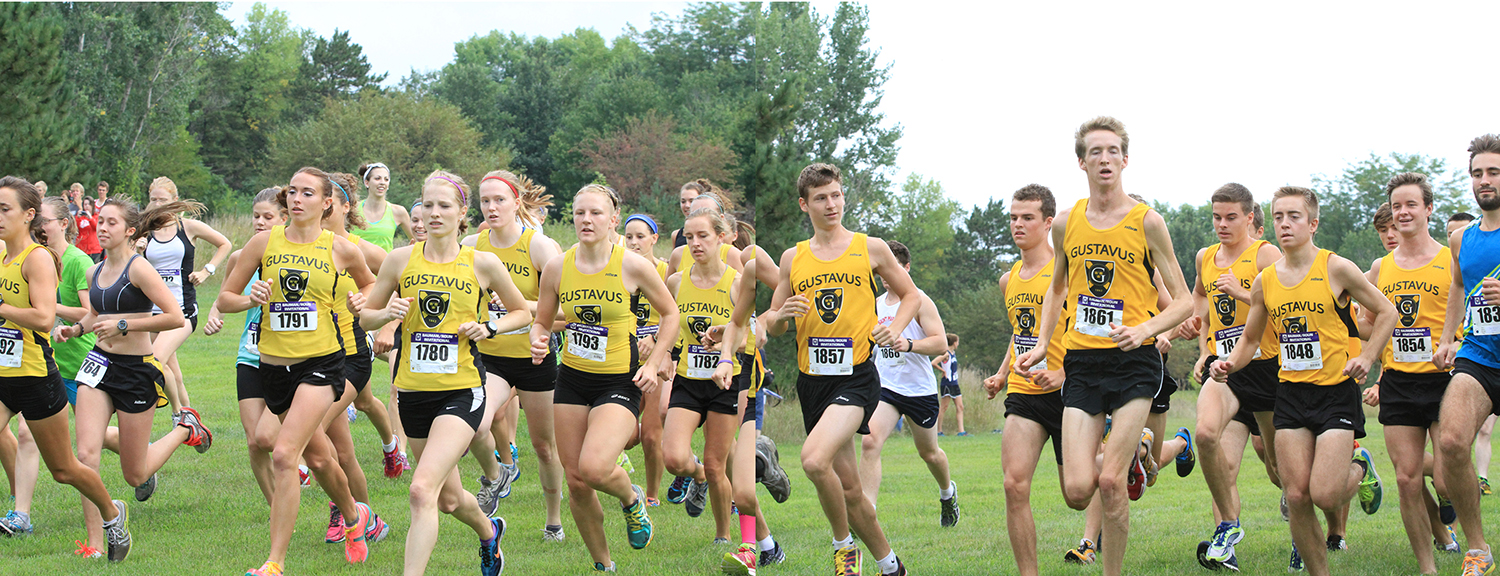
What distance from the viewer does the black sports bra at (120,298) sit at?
7.66 m

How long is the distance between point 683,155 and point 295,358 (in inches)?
1878

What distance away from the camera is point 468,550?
8094 millimetres

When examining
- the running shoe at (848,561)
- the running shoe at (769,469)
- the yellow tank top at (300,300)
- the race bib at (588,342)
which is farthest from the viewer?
the running shoe at (769,469)

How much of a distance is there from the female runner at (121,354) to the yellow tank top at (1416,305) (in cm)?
723

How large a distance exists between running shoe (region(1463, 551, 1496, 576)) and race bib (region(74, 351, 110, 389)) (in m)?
7.95

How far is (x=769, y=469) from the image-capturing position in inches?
342

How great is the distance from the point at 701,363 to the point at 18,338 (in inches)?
158

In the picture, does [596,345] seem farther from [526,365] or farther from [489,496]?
[489,496]

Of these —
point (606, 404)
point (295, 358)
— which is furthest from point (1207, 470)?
point (295, 358)

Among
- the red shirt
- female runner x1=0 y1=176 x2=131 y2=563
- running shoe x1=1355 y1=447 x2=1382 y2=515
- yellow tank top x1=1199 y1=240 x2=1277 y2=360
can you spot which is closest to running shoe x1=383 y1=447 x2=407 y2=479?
female runner x1=0 y1=176 x2=131 y2=563

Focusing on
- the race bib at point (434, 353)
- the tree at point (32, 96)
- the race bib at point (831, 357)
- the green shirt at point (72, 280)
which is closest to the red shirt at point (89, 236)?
the green shirt at point (72, 280)

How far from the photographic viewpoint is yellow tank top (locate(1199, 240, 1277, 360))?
25.4 ft

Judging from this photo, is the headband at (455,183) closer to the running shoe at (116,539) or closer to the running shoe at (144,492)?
the running shoe at (116,539)

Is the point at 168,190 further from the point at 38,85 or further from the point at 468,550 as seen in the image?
the point at 38,85
